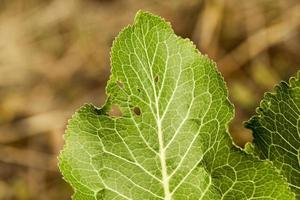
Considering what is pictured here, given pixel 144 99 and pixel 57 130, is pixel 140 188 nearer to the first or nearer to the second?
pixel 144 99

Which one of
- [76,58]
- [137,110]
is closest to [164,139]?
[137,110]

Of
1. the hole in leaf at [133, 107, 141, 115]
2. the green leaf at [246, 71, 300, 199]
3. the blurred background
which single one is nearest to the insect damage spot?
the hole in leaf at [133, 107, 141, 115]

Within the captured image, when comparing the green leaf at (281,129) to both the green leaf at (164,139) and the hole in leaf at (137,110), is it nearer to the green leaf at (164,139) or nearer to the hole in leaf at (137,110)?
the green leaf at (164,139)

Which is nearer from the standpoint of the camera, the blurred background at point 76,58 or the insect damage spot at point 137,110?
the insect damage spot at point 137,110

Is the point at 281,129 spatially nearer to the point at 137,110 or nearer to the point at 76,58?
the point at 137,110

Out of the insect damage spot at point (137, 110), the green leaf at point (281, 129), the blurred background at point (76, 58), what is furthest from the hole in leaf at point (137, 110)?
the blurred background at point (76, 58)

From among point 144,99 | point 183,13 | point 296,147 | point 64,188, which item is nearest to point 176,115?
point 144,99
